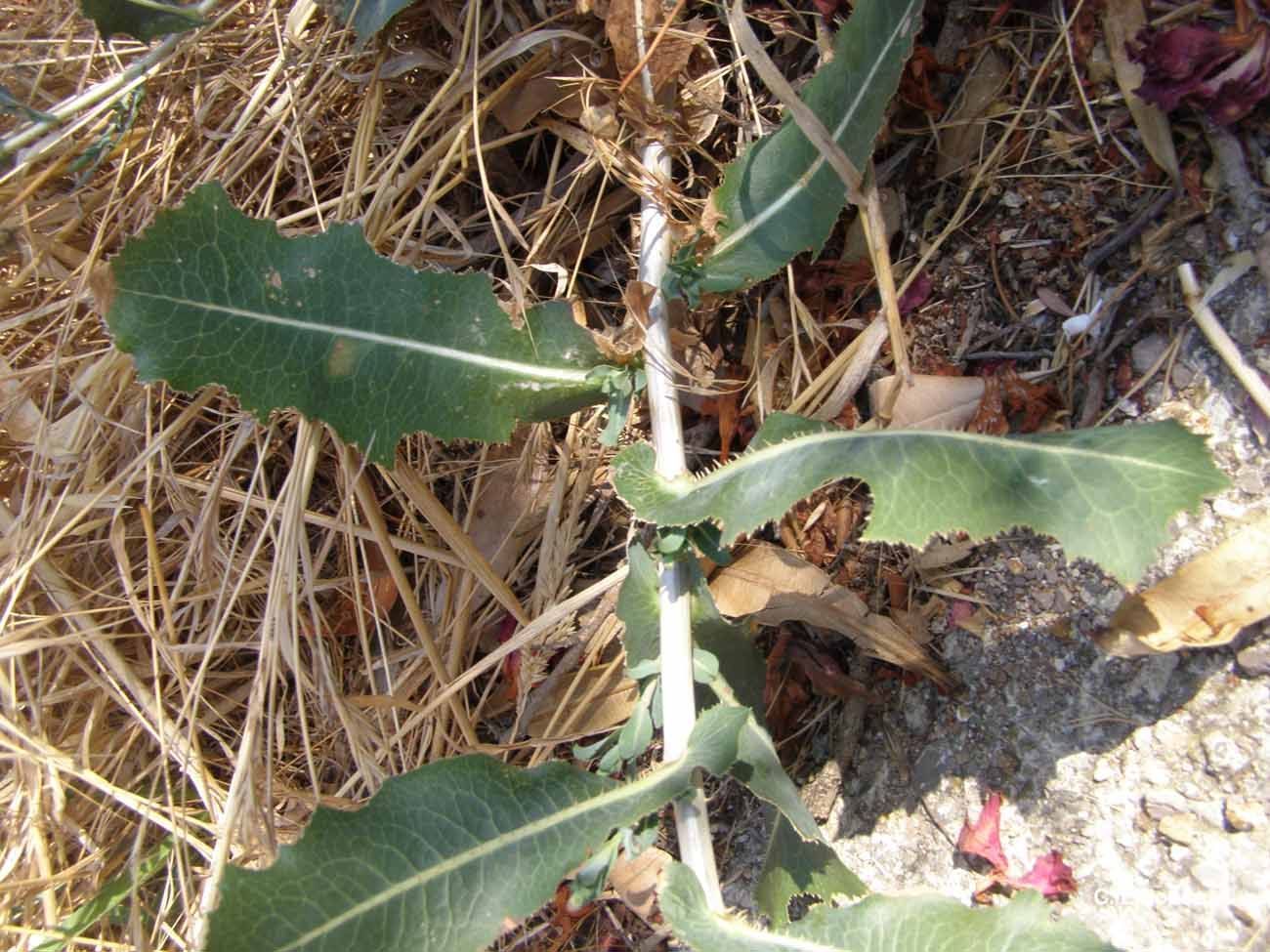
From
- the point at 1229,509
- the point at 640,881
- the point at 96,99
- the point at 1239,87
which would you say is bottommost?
the point at 640,881

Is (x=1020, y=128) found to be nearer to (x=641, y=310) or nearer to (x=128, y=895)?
(x=641, y=310)

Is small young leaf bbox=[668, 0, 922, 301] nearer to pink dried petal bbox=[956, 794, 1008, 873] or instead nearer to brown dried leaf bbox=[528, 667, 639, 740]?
brown dried leaf bbox=[528, 667, 639, 740]

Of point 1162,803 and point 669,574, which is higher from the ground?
point 669,574

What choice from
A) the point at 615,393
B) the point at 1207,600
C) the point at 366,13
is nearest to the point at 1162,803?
the point at 1207,600

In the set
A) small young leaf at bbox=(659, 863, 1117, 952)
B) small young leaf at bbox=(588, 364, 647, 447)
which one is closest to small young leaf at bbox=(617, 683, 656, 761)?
small young leaf at bbox=(659, 863, 1117, 952)

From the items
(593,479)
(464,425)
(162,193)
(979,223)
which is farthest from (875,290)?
(162,193)

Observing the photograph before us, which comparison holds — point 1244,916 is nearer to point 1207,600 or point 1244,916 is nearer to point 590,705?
point 1207,600

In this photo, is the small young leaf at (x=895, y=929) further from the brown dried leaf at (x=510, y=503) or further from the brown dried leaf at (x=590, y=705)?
the brown dried leaf at (x=510, y=503)
